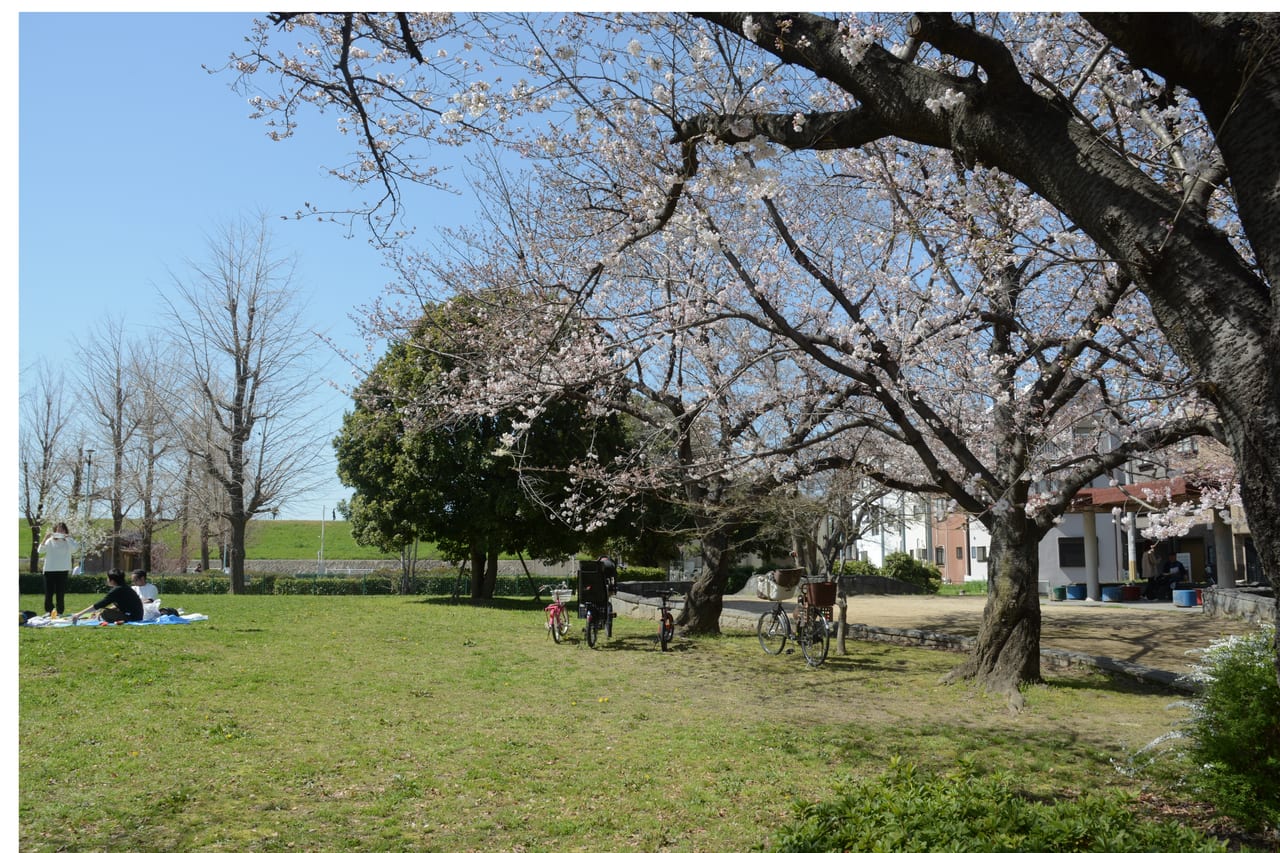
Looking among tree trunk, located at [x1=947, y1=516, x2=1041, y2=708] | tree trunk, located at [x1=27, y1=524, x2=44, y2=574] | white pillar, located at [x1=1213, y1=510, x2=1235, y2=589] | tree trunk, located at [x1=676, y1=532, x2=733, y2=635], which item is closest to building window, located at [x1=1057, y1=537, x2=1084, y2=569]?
white pillar, located at [x1=1213, y1=510, x2=1235, y2=589]

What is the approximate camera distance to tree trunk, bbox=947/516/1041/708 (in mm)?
9977

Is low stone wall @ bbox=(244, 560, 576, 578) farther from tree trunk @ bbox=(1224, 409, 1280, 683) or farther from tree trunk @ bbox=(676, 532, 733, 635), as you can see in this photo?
tree trunk @ bbox=(1224, 409, 1280, 683)

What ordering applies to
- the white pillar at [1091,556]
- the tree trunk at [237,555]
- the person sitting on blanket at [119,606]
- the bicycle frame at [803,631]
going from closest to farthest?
the bicycle frame at [803,631] → the person sitting on blanket at [119,606] → the white pillar at [1091,556] → the tree trunk at [237,555]

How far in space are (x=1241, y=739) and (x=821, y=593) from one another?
26.8 feet

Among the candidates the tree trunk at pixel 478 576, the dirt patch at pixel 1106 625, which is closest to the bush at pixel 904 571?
the dirt patch at pixel 1106 625

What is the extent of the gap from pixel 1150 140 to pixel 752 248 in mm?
4807

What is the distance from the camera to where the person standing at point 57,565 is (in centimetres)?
1384

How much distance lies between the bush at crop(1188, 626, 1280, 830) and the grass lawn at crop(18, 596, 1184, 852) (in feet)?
3.48

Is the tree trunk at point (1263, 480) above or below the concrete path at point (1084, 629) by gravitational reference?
above

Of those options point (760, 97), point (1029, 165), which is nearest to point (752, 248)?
point (760, 97)

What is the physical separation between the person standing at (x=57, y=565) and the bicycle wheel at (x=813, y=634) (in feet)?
37.8

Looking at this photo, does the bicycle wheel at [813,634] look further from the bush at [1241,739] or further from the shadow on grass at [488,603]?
the shadow on grass at [488,603]

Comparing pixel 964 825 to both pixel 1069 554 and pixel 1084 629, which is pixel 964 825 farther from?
pixel 1069 554

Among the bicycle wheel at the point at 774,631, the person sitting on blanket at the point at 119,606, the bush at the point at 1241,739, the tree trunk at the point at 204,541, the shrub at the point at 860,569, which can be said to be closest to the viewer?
the bush at the point at 1241,739
